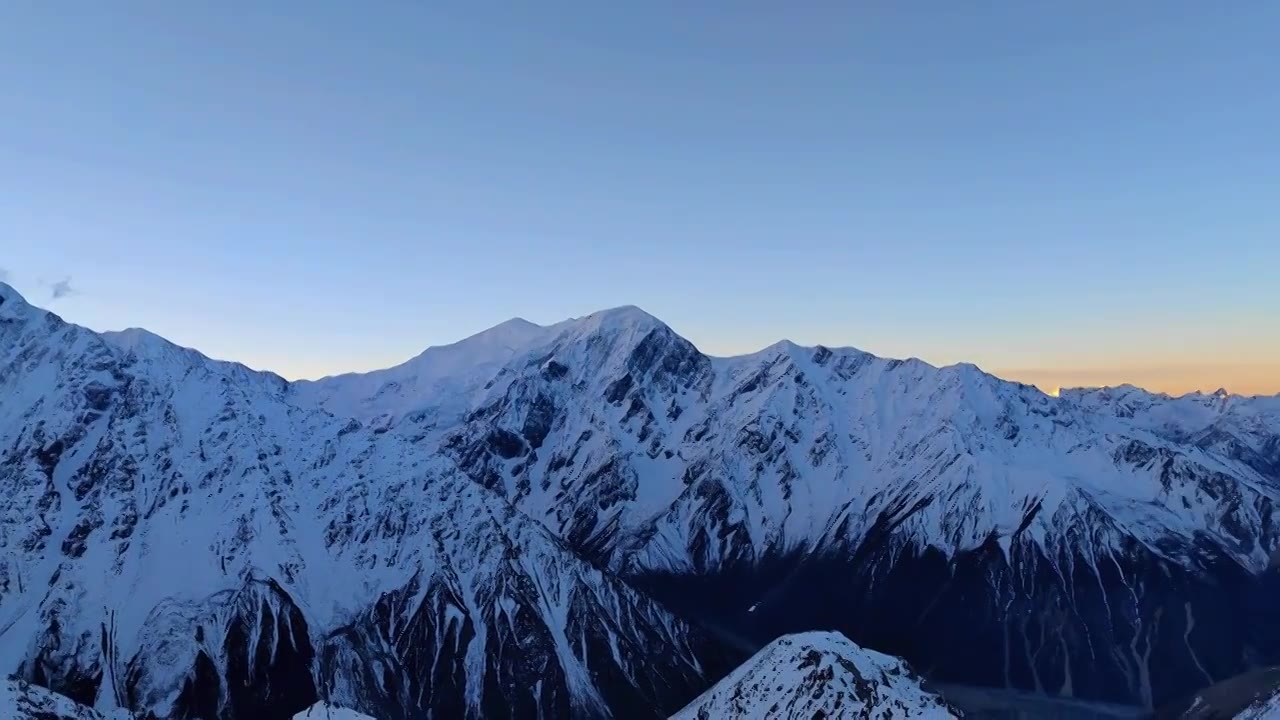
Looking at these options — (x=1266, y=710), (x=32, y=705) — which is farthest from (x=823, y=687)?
(x=32, y=705)

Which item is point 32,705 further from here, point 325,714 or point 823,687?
point 823,687

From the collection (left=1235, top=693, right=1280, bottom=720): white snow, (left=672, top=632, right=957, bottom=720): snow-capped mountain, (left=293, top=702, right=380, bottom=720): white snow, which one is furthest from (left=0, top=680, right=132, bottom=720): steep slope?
(left=1235, top=693, right=1280, bottom=720): white snow

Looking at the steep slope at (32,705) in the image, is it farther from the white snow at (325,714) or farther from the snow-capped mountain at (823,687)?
the snow-capped mountain at (823,687)

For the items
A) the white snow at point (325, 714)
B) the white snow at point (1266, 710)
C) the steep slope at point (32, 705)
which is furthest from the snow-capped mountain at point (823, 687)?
the steep slope at point (32, 705)

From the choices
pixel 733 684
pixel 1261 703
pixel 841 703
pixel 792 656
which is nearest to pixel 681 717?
pixel 733 684

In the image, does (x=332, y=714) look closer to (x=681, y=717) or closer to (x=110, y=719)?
(x=681, y=717)

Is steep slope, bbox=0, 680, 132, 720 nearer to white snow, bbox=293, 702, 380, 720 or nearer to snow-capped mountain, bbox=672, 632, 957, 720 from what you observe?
white snow, bbox=293, 702, 380, 720

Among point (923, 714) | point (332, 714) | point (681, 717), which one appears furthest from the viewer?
point (681, 717)

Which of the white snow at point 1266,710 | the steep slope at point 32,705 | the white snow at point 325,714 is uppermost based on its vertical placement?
the steep slope at point 32,705
